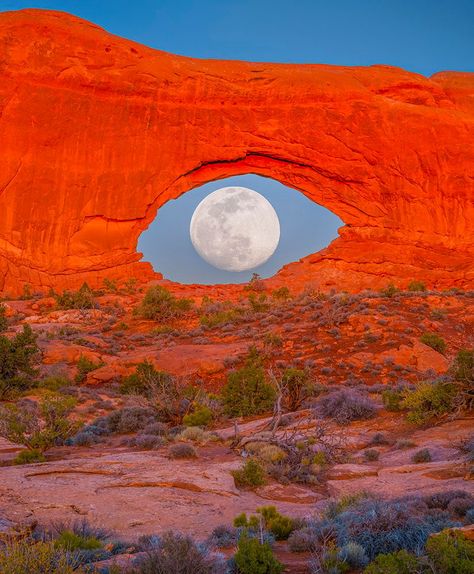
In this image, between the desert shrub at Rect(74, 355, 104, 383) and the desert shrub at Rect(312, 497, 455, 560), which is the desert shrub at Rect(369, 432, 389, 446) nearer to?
the desert shrub at Rect(312, 497, 455, 560)

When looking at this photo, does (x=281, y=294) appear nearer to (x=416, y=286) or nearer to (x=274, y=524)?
(x=416, y=286)

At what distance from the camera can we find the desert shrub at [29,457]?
25.5ft

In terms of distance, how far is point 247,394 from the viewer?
1274 centimetres

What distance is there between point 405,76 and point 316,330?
24511mm

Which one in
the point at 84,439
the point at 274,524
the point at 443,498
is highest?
the point at 443,498

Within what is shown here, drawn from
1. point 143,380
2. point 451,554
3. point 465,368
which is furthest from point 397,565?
point 143,380

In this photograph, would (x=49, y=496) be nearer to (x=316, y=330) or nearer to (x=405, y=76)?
(x=316, y=330)

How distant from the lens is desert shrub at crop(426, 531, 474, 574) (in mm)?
3099

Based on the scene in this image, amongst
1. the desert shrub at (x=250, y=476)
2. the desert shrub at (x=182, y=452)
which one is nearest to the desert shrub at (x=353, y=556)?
the desert shrub at (x=250, y=476)

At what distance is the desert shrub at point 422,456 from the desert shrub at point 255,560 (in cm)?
360

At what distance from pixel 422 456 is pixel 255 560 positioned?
3.80 meters

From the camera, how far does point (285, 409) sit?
39.3ft

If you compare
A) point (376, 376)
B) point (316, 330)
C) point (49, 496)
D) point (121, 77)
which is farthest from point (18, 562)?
point (121, 77)

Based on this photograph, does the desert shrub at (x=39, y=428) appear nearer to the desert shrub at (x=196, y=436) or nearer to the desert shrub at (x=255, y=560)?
the desert shrub at (x=196, y=436)
